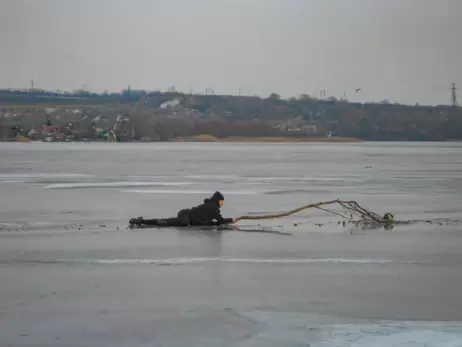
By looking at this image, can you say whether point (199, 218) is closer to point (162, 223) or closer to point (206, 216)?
point (206, 216)

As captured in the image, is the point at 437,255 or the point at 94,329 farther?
the point at 437,255

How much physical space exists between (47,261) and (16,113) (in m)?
75.7

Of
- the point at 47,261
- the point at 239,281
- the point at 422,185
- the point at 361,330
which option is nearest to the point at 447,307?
the point at 361,330

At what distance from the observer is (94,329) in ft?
17.6

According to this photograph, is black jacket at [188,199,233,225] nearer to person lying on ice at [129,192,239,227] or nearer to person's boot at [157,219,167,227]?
person lying on ice at [129,192,239,227]

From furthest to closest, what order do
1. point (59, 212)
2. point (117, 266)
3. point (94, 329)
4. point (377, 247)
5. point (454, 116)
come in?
point (454, 116) → point (59, 212) → point (377, 247) → point (117, 266) → point (94, 329)

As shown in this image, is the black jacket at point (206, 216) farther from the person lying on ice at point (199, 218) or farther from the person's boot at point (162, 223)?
the person's boot at point (162, 223)

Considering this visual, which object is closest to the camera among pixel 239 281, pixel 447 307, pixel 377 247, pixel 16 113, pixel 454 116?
pixel 447 307

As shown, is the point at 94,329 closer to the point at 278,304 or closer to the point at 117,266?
the point at 278,304

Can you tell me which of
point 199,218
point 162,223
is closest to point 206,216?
point 199,218

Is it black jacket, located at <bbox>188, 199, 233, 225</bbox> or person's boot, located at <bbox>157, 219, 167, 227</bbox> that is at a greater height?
black jacket, located at <bbox>188, 199, 233, 225</bbox>

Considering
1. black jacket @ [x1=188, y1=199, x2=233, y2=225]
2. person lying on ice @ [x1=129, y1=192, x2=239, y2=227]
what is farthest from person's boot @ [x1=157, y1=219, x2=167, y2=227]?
black jacket @ [x1=188, y1=199, x2=233, y2=225]

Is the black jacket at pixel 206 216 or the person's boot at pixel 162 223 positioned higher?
the black jacket at pixel 206 216

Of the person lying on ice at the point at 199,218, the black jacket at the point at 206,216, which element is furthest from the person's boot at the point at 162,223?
the black jacket at the point at 206,216
